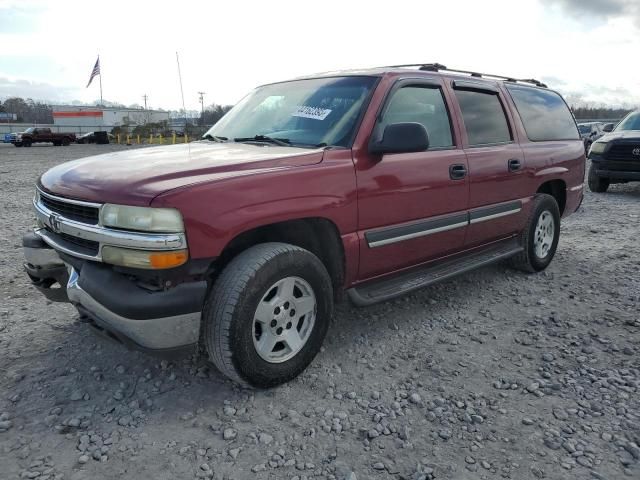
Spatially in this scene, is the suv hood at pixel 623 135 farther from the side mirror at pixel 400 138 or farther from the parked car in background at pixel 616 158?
the side mirror at pixel 400 138

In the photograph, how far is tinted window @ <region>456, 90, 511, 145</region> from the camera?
13.2 ft

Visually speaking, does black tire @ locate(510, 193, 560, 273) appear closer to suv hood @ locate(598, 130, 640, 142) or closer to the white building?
suv hood @ locate(598, 130, 640, 142)

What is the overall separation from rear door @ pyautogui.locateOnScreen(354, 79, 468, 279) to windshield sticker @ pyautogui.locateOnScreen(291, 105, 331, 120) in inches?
14.5

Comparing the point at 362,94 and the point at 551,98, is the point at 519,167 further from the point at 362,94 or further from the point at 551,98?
the point at 362,94

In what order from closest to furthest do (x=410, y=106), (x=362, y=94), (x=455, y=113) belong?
(x=362, y=94), (x=410, y=106), (x=455, y=113)

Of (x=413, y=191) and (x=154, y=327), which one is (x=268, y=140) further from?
(x=154, y=327)

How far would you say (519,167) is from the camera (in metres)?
4.43

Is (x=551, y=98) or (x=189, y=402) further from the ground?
(x=551, y=98)

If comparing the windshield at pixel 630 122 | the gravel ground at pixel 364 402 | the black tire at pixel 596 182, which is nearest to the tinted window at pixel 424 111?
the gravel ground at pixel 364 402

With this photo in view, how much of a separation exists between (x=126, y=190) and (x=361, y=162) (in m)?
1.39

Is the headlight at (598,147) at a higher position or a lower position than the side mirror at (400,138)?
lower

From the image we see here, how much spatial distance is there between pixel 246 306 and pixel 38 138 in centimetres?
3757

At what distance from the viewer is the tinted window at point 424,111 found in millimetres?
3473

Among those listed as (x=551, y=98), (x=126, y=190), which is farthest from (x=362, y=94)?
(x=551, y=98)
